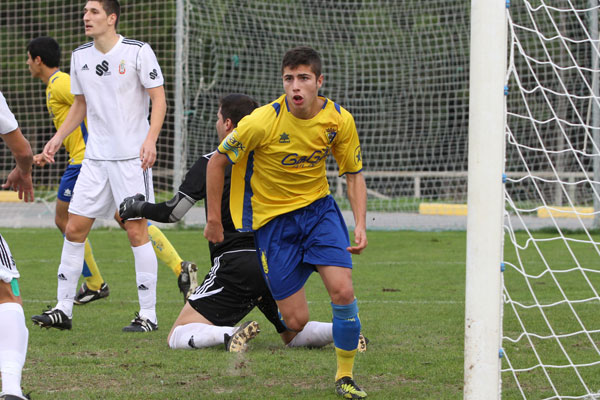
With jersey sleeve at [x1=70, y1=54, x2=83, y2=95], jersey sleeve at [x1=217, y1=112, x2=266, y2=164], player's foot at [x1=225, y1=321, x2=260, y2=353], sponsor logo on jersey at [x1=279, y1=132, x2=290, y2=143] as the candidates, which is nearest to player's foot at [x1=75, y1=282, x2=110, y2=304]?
jersey sleeve at [x1=70, y1=54, x2=83, y2=95]

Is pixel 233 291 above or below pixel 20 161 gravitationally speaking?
below

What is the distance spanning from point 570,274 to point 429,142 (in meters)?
7.49

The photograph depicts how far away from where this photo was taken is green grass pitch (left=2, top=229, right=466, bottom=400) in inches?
157

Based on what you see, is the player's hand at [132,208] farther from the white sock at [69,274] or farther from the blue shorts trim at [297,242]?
the white sock at [69,274]

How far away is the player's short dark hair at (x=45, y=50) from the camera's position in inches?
265

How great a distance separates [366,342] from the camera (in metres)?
5.09

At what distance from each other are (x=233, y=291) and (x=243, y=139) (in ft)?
4.42

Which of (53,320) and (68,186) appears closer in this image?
(53,320)

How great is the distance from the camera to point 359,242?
401cm

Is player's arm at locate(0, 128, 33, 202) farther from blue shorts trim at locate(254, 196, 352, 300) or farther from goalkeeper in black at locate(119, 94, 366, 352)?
blue shorts trim at locate(254, 196, 352, 300)

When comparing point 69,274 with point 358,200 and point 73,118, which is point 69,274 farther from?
point 358,200

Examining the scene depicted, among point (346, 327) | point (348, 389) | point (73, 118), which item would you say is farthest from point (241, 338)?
point (73, 118)

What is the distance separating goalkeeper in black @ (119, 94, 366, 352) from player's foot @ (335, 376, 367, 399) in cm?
101

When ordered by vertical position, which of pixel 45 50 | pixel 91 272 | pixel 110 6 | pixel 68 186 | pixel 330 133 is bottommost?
pixel 91 272
